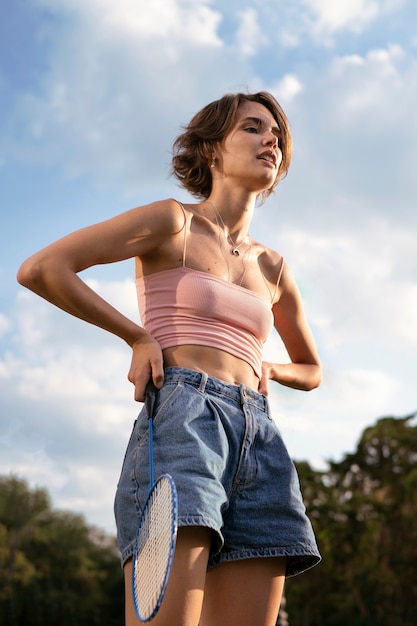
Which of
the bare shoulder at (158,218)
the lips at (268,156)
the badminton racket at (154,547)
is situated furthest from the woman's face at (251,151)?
the badminton racket at (154,547)

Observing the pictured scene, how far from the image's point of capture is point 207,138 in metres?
3.46

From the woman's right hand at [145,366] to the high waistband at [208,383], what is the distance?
0.05 m

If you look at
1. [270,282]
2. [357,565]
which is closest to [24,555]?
[357,565]

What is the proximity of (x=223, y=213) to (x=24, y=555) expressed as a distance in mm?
37642

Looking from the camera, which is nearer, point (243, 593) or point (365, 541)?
point (243, 593)

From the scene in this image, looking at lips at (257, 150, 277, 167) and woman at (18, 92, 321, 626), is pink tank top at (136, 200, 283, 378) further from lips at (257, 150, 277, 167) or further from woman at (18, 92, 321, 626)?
lips at (257, 150, 277, 167)

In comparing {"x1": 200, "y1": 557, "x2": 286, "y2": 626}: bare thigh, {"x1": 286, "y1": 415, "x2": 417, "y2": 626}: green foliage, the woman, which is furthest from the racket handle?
{"x1": 286, "y1": 415, "x2": 417, "y2": 626}: green foliage

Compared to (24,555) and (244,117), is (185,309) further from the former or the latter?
(24,555)

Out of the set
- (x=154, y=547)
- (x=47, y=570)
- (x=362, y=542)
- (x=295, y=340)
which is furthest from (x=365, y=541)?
(x=154, y=547)

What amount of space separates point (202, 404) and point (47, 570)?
3820 centimetres

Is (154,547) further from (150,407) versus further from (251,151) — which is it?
(251,151)

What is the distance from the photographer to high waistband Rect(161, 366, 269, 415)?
280 centimetres

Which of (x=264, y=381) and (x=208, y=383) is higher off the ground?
(x=264, y=381)

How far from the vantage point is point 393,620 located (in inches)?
1145
